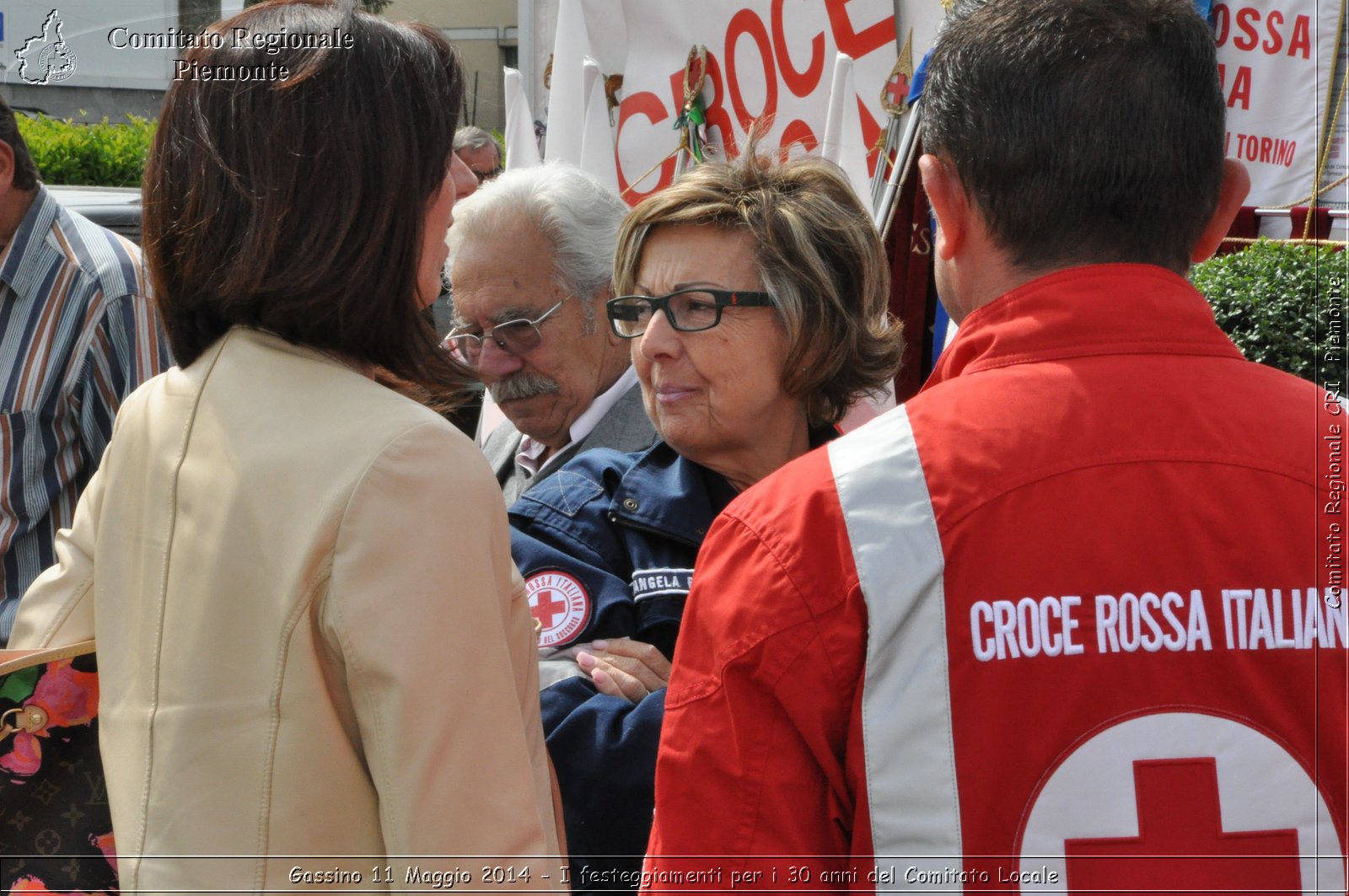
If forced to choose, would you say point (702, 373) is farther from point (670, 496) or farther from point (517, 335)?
point (517, 335)

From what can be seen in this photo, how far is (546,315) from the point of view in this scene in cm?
286

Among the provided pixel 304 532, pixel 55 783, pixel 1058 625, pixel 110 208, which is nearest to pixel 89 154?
pixel 110 208

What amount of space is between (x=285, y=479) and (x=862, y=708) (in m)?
0.62

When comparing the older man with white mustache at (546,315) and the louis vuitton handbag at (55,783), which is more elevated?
the older man with white mustache at (546,315)

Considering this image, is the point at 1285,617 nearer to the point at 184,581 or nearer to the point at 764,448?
the point at 184,581

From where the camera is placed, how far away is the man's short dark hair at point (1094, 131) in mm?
1239

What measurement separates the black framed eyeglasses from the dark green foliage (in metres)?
2.27

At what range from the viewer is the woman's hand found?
1916 millimetres

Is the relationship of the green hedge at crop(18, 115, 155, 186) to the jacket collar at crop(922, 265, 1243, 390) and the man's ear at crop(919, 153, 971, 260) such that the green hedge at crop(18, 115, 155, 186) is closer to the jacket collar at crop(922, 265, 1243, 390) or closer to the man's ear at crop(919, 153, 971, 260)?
the man's ear at crop(919, 153, 971, 260)

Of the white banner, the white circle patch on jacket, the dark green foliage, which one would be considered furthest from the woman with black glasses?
the white banner

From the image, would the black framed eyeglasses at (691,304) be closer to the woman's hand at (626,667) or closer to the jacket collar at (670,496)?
the jacket collar at (670,496)

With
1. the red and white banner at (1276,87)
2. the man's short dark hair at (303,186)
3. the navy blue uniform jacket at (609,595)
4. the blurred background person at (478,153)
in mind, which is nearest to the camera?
the man's short dark hair at (303,186)

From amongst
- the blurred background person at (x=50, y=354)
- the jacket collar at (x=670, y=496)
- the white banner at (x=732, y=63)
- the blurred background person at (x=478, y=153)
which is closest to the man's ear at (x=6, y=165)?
the blurred background person at (x=50, y=354)

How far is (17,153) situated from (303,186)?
2278mm
